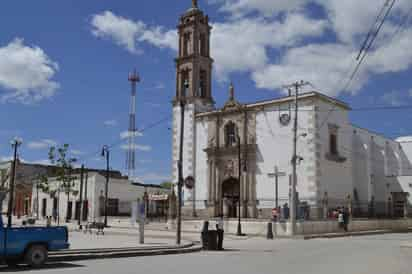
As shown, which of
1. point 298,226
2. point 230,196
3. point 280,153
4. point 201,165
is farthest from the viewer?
point 201,165

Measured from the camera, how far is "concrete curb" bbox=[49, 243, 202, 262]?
632 inches

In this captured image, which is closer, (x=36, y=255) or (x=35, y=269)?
(x=35, y=269)

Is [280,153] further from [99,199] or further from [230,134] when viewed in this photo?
[99,199]

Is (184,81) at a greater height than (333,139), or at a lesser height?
greater

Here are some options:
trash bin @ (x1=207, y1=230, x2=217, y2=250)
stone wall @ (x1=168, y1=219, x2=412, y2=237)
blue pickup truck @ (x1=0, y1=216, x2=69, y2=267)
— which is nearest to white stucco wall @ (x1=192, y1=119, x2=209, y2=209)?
stone wall @ (x1=168, y1=219, x2=412, y2=237)

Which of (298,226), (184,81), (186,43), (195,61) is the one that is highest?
(186,43)

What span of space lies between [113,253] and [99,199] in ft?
108

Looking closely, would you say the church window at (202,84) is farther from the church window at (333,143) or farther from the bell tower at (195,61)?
the church window at (333,143)

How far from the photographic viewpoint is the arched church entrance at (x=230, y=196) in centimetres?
4153

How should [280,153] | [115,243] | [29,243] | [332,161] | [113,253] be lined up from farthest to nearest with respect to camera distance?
1. [280,153]
2. [332,161]
3. [115,243]
4. [113,253]
5. [29,243]

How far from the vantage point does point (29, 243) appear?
13719 millimetres

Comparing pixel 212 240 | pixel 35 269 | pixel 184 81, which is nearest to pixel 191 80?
pixel 184 81

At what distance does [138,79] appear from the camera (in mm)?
58062

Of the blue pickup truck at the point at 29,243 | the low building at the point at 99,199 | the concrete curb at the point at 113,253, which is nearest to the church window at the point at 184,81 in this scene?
the low building at the point at 99,199
